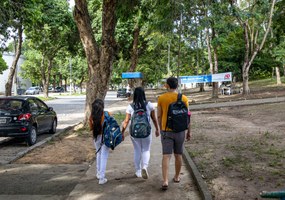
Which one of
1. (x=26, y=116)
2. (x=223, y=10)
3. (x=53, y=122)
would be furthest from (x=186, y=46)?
(x=26, y=116)

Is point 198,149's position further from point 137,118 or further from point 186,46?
point 186,46

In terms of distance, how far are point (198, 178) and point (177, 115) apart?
52.4 inches

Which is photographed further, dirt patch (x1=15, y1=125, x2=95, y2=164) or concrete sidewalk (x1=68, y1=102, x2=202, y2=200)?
dirt patch (x1=15, y1=125, x2=95, y2=164)

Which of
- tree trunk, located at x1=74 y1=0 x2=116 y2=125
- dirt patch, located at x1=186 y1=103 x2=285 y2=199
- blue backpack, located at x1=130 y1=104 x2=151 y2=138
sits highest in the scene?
tree trunk, located at x1=74 y1=0 x2=116 y2=125

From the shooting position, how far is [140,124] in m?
5.89

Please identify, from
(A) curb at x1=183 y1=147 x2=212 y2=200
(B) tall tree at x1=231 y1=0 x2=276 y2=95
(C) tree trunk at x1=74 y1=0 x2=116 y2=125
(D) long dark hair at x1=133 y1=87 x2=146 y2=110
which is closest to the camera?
(A) curb at x1=183 y1=147 x2=212 y2=200

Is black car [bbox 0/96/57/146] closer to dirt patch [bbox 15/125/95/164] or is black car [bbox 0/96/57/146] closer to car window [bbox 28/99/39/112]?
car window [bbox 28/99/39/112]

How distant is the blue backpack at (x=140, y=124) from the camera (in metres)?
5.89

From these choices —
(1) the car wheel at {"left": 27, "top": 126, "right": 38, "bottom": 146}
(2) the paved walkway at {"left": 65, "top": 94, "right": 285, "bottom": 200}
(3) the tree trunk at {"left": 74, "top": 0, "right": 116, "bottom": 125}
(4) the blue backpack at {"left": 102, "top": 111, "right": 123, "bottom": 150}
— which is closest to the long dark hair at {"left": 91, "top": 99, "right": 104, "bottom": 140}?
(4) the blue backpack at {"left": 102, "top": 111, "right": 123, "bottom": 150}

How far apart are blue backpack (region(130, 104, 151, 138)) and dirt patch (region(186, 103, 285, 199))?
1390 millimetres

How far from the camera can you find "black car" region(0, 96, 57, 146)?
1001cm

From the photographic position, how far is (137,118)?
5934 millimetres

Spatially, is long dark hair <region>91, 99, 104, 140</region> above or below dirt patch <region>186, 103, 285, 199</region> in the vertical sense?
above

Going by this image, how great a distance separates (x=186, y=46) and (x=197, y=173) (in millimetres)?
37087
